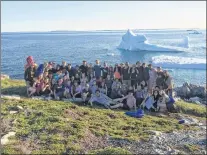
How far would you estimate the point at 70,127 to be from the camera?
13.1 metres

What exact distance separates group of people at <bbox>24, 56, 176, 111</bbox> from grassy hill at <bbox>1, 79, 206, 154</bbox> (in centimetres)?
83

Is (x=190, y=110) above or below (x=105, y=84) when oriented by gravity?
below

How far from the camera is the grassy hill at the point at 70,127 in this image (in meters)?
11.5

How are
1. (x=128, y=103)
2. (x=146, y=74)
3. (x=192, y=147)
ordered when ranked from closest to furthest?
1. (x=192, y=147)
2. (x=128, y=103)
3. (x=146, y=74)

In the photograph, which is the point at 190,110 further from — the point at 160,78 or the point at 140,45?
the point at 140,45

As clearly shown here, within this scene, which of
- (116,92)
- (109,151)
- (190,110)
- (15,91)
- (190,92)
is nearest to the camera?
(109,151)

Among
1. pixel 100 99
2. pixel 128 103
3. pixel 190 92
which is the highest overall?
pixel 100 99

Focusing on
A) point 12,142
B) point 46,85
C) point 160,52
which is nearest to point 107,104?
point 46,85

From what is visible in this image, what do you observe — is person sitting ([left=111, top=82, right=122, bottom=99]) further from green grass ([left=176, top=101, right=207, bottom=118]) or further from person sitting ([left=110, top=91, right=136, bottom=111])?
green grass ([left=176, top=101, right=207, bottom=118])

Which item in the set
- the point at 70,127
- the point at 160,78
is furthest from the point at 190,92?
the point at 70,127

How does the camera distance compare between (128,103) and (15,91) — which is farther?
(15,91)

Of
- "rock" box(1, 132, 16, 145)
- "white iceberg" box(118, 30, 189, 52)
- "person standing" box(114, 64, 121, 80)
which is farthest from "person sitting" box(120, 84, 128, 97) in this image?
"white iceberg" box(118, 30, 189, 52)

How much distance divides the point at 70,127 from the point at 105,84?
527 centimetres

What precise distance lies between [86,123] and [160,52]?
55.6 meters
